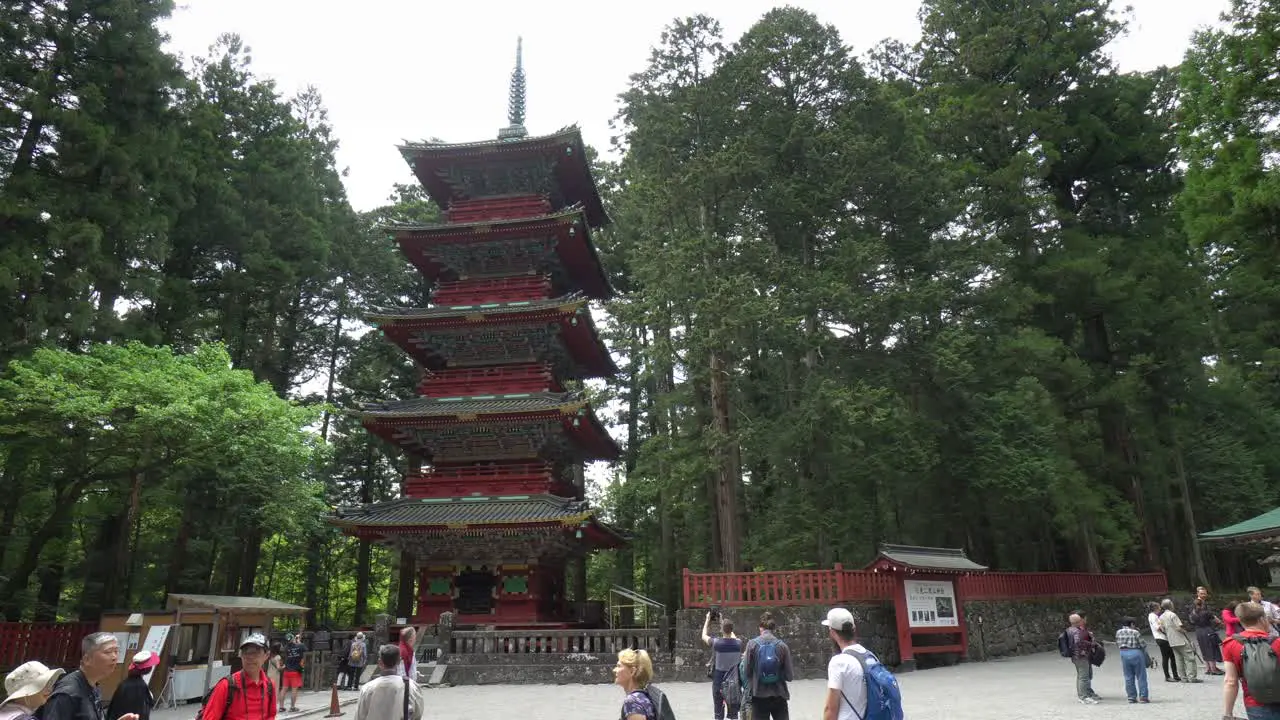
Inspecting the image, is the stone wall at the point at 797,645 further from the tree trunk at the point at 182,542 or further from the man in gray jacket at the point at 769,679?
the tree trunk at the point at 182,542

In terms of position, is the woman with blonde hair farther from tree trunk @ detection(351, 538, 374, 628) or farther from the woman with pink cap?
tree trunk @ detection(351, 538, 374, 628)

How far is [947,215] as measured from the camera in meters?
20.5

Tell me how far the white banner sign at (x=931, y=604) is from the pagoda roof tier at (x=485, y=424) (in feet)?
30.3

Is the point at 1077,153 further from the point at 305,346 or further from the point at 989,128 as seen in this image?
the point at 305,346

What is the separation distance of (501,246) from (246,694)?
19.6 metres

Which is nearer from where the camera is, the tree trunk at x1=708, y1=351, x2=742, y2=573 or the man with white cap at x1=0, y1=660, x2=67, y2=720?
the man with white cap at x1=0, y1=660, x2=67, y2=720

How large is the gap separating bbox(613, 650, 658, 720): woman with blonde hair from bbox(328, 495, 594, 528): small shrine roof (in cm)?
1452

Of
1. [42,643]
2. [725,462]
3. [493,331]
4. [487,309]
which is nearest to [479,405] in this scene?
[493,331]

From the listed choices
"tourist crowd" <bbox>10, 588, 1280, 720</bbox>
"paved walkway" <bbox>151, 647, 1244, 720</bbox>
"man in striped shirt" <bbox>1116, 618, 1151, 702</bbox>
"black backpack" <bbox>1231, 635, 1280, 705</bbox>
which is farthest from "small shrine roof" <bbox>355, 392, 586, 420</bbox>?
"black backpack" <bbox>1231, 635, 1280, 705</bbox>

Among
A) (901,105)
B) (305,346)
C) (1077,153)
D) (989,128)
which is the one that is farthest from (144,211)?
(1077,153)

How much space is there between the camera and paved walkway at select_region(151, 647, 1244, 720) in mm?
9328

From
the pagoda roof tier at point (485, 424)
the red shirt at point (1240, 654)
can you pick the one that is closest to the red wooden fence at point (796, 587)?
the pagoda roof tier at point (485, 424)

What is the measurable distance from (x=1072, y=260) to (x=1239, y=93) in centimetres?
625

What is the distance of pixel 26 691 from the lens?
3.86 metres
